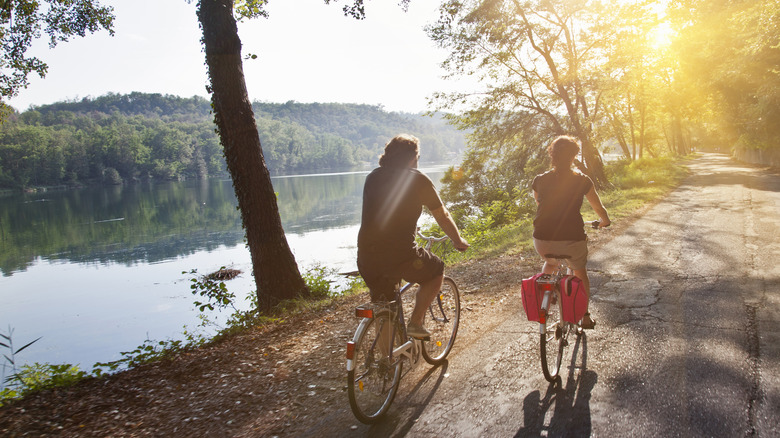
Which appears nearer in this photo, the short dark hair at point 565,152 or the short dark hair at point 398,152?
the short dark hair at point 398,152

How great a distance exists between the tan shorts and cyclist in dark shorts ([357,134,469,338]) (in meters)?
0.98

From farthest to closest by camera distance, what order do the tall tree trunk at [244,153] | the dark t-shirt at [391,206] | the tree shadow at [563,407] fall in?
the tall tree trunk at [244,153], the dark t-shirt at [391,206], the tree shadow at [563,407]

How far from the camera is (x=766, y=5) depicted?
13383 mm

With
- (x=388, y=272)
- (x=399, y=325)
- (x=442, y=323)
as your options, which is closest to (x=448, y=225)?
(x=388, y=272)

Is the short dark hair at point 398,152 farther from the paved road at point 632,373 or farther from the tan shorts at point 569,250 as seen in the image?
the paved road at point 632,373

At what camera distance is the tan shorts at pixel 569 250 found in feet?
12.6

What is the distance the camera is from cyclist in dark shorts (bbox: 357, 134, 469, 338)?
3240 mm

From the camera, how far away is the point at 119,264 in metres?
23.9

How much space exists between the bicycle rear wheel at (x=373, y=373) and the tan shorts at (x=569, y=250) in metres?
1.42

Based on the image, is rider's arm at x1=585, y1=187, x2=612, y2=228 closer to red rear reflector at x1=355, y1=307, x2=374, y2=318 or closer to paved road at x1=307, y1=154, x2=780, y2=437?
paved road at x1=307, y1=154, x2=780, y2=437

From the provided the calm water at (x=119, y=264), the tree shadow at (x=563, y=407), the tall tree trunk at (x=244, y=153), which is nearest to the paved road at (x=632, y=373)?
the tree shadow at (x=563, y=407)

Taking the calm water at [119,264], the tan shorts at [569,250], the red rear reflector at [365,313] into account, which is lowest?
the calm water at [119,264]

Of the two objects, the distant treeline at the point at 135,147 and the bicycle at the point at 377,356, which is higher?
the distant treeline at the point at 135,147

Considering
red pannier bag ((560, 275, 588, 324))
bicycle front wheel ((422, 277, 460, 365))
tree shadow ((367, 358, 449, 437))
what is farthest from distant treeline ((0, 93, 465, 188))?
tree shadow ((367, 358, 449, 437))
